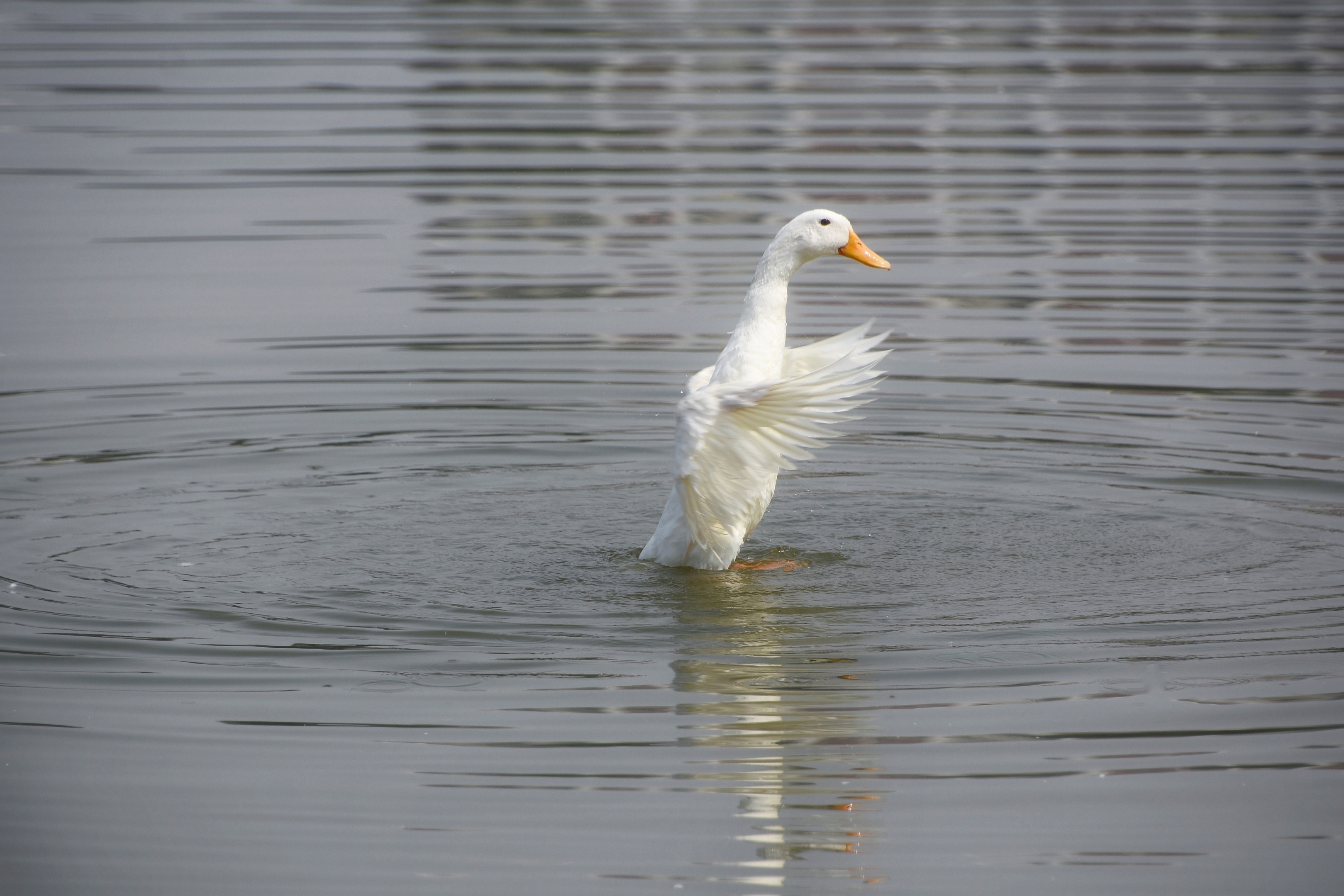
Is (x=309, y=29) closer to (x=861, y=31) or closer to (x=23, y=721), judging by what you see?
(x=861, y=31)

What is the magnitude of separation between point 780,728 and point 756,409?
4.85 feet

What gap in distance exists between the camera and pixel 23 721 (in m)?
5.72

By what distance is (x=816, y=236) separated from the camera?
24.3ft

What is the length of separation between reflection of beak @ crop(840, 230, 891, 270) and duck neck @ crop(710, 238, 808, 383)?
0.43m

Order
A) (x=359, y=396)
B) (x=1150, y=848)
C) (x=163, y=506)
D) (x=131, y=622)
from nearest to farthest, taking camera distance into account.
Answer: (x=1150, y=848) → (x=131, y=622) → (x=163, y=506) → (x=359, y=396)

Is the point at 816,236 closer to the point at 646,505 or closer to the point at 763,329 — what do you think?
the point at 763,329

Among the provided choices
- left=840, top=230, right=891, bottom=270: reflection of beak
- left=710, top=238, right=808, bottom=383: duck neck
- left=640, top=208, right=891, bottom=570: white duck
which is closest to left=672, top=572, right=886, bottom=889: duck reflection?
left=640, top=208, right=891, bottom=570: white duck

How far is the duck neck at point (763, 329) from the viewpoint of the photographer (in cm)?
717

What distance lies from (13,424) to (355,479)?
→ 7.12 feet

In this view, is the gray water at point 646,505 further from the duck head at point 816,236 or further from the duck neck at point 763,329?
the duck head at point 816,236

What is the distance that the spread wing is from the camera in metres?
6.56

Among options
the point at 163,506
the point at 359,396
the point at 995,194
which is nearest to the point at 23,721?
the point at 163,506

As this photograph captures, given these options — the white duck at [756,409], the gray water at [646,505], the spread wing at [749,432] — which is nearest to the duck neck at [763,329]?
the white duck at [756,409]

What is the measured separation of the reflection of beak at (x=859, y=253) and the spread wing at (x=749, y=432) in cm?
70
